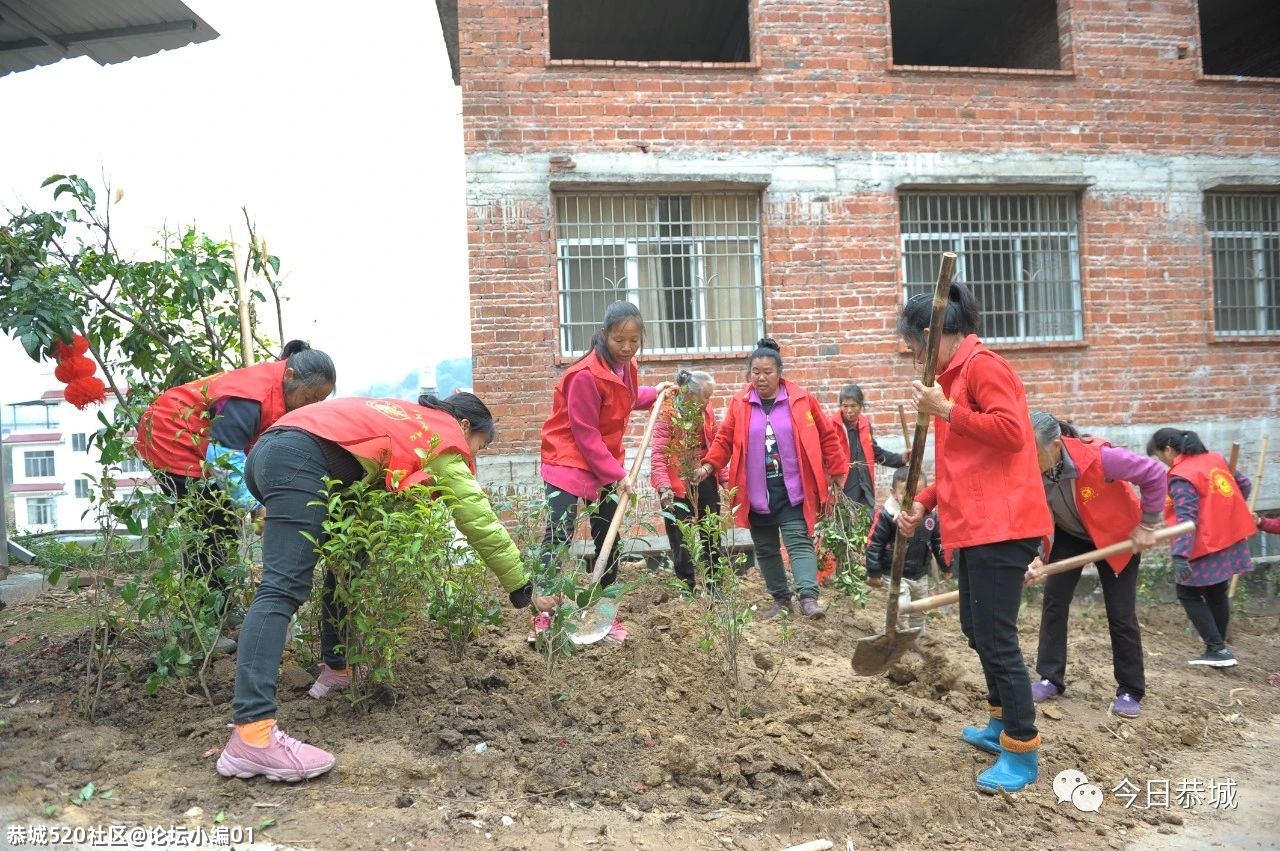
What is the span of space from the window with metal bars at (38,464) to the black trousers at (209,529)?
9063 millimetres

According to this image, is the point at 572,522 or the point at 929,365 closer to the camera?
the point at 929,365

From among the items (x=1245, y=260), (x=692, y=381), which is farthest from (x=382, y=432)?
(x=1245, y=260)

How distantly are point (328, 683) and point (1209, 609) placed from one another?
530cm

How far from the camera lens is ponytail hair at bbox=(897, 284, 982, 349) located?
358 centimetres

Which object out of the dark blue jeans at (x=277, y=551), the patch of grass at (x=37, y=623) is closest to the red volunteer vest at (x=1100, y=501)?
the dark blue jeans at (x=277, y=551)

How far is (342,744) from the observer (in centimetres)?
355

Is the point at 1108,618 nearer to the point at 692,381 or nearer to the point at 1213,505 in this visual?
the point at 1213,505

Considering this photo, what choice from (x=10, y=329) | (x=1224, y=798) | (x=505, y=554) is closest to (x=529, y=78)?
(x=10, y=329)

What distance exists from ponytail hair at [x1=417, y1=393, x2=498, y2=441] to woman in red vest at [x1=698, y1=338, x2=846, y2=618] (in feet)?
6.28

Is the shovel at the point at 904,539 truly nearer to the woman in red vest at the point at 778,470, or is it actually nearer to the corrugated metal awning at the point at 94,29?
Result: the woman in red vest at the point at 778,470

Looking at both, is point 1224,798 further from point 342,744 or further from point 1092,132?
point 1092,132

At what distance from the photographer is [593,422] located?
4.93 metres

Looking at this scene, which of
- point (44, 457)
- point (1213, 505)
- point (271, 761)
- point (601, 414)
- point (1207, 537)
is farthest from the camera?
point (44, 457)

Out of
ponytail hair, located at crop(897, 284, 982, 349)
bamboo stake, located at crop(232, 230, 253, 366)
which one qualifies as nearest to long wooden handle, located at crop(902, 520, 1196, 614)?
ponytail hair, located at crop(897, 284, 982, 349)
